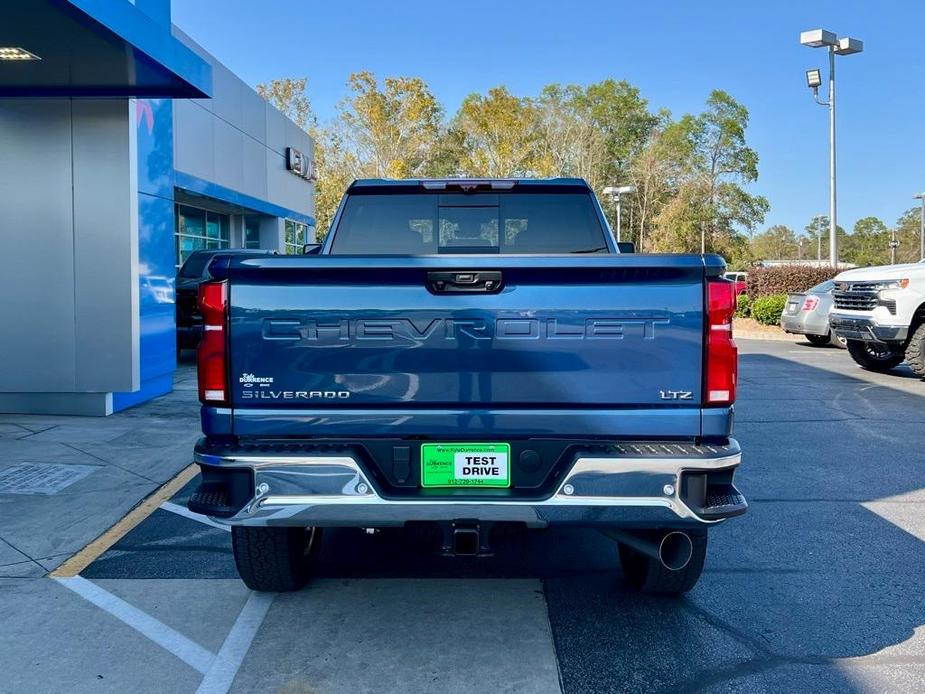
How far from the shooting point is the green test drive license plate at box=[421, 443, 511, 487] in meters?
3.26

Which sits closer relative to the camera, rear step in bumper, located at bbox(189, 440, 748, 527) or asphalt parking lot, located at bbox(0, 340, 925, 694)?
rear step in bumper, located at bbox(189, 440, 748, 527)

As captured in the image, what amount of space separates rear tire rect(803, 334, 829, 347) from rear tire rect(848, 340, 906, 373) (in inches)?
149

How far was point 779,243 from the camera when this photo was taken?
124 meters

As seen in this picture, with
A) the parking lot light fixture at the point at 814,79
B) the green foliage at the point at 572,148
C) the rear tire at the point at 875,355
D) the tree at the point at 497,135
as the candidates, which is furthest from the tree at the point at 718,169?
the rear tire at the point at 875,355

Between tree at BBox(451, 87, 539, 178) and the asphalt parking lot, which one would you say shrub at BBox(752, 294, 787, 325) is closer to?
the asphalt parking lot

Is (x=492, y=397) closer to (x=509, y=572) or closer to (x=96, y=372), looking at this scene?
(x=509, y=572)

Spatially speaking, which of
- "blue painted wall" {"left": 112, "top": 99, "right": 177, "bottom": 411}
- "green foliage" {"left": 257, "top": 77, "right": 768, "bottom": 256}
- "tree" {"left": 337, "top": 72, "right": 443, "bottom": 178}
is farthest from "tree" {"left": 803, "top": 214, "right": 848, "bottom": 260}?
"blue painted wall" {"left": 112, "top": 99, "right": 177, "bottom": 411}

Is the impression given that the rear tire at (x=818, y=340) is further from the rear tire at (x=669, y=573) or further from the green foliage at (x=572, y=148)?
the green foliage at (x=572, y=148)

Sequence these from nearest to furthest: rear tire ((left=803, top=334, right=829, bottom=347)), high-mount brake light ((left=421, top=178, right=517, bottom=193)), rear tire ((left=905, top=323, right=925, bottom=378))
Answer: high-mount brake light ((left=421, top=178, right=517, bottom=193))
rear tire ((left=905, top=323, right=925, bottom=378))
rear tire ((left=803, top=334, right=829, bottom=347))

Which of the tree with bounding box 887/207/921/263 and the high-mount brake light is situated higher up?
the tree with bounding box 887/207/921/263

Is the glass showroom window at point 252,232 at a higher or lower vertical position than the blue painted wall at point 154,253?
higher

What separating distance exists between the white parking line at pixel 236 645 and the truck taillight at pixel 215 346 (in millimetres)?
1122

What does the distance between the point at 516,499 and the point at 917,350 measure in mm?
10316

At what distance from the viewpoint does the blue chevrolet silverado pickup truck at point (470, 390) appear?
10.5 ft
